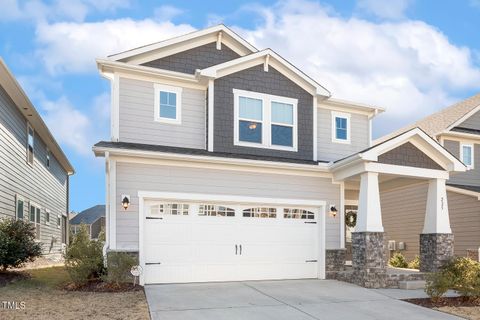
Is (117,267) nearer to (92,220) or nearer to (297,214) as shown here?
(297,214)

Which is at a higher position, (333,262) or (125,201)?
(125,201)

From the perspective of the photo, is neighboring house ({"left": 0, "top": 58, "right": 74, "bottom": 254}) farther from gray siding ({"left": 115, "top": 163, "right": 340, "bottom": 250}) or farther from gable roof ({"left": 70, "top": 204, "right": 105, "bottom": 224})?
gable roof ({"left": 70, "top": 204, "right": 105, "bottom": 224})

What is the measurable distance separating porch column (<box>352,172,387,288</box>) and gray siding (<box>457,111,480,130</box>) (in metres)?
10.5

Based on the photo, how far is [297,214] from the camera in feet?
43.1

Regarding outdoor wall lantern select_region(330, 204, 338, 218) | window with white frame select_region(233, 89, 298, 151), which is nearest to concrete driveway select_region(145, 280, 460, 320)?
outdoor wall lantern select_region(330, 204, 338, 218)

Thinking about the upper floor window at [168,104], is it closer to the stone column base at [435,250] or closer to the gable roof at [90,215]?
the stone column base at [435,250]

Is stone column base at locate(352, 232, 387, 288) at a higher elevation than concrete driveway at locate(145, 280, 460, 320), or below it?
higher

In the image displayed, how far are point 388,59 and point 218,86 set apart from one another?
980cm

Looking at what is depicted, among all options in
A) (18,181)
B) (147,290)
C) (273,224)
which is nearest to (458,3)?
(273,224)

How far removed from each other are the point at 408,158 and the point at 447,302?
4293mm

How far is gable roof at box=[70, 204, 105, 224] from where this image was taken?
43.0 meters

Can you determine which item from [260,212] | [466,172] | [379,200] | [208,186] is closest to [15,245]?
[208,186]

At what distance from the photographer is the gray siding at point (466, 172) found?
1950 centimetres

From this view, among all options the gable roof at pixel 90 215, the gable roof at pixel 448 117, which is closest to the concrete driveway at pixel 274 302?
the gable roof at pixel 448 117
